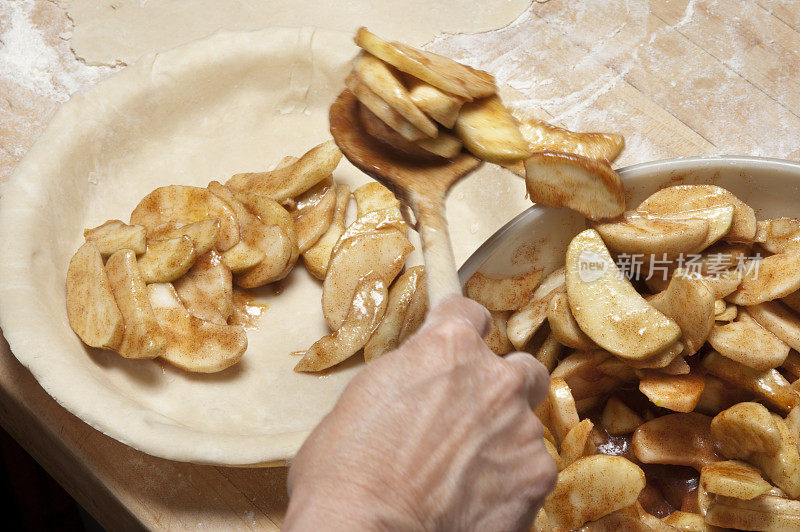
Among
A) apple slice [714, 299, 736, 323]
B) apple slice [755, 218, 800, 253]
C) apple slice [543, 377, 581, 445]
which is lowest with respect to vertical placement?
apple slice [543, 377, 581, 445]

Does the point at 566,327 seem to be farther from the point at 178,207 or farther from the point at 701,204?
the point at 178,207

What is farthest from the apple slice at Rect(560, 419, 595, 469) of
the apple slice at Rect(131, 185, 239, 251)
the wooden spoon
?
the apple slice at Rect(131, 185, 239, 251)

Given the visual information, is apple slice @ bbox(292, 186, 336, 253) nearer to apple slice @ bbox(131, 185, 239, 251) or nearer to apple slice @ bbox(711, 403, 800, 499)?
apple slice @ bbox(131, 185, 239, 251)

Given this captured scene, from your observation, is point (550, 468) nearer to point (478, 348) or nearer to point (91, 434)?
point (478, 348)

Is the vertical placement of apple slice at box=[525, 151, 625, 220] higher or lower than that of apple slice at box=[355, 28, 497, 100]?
lower

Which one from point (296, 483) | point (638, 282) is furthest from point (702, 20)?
point (296, 483)

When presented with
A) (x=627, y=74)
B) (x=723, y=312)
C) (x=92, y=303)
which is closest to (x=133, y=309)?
(x=92, y=303)
